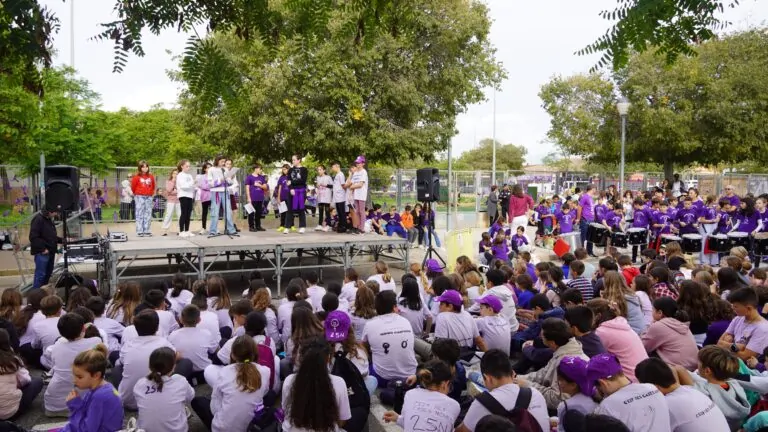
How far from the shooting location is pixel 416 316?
307 inches

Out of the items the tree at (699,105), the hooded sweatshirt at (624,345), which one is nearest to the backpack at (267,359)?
the hooded sweatshirt at (624,345)

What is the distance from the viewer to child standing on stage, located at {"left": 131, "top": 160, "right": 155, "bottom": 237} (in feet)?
44.3

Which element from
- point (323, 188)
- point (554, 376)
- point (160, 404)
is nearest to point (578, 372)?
point (554, 376)

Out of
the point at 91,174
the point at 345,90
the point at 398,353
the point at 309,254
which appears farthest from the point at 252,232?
the point at 398,353

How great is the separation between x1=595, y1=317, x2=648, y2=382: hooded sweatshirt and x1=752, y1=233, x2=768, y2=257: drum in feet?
34.2

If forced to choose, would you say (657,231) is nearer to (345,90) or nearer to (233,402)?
(345,90)

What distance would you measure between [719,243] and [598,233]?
108 inches

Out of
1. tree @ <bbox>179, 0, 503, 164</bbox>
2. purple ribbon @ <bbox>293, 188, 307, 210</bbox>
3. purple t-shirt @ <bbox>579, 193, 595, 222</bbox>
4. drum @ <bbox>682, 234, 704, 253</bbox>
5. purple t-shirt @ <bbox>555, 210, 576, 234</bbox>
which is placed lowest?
drum @ <bbox>682, 234, 704, 253</bbox>

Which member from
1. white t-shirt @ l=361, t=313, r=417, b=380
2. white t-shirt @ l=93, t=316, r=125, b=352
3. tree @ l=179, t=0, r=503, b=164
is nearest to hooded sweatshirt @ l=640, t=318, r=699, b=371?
white t-shirt @ l=361, t=313, r=417, b=380

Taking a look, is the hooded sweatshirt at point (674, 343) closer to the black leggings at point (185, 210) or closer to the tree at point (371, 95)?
the black leggings at point (185, 210)

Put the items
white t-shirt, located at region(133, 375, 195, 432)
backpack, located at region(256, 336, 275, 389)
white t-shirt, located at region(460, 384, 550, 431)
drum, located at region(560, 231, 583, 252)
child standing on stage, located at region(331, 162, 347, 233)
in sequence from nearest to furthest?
white t-shirt, located at region(460, 384, 550, 431)
white t-shirt, located at region(133, 375, 195, 432)
backpack, located at region(256, 336, 275, 389)
child standing on stage, located at region(331, 162, 347, 233)
drum, located at region(560, 231, 583, 252)

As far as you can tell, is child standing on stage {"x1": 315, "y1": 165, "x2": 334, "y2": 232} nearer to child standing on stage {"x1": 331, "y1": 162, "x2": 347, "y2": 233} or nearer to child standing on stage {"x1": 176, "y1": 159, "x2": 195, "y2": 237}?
child standing on stage {"x1": 331, "y1": 162, "x2": 347, "y2": 233}

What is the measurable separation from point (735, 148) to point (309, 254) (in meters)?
19.6

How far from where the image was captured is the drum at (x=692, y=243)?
1492 centimetres
